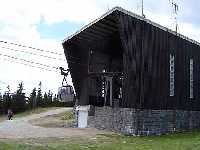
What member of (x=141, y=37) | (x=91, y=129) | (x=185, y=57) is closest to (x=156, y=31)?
(x=141, y=37)

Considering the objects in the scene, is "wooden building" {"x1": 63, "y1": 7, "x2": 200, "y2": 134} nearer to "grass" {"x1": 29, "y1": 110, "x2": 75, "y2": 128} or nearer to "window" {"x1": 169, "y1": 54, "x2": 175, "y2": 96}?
"window" {"x1": 169, "y1": 54, "x2": 175, "y2": 96}

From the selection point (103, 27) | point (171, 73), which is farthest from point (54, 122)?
point (171, 73)

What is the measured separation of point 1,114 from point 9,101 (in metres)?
2.51

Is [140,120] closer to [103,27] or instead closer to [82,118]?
[82,118]

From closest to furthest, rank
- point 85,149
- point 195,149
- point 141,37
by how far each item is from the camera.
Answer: point 85,149 → point 195,149 → point 141,37

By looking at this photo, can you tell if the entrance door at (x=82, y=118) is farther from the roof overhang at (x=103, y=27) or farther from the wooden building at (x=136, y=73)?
the roof overhang at (x=103, y=27)

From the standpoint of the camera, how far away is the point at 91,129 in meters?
33.7

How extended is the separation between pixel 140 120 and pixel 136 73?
2964 millimetres

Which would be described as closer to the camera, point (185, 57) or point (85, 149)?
point (85, 149)

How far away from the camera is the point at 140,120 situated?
30703 millimetres

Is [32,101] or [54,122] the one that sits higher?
[32,101]

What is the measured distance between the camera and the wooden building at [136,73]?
30688 millimetres

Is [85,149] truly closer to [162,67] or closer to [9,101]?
[162,67]

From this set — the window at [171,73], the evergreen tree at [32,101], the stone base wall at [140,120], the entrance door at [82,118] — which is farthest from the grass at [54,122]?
the evergreen tree at [32,101]
